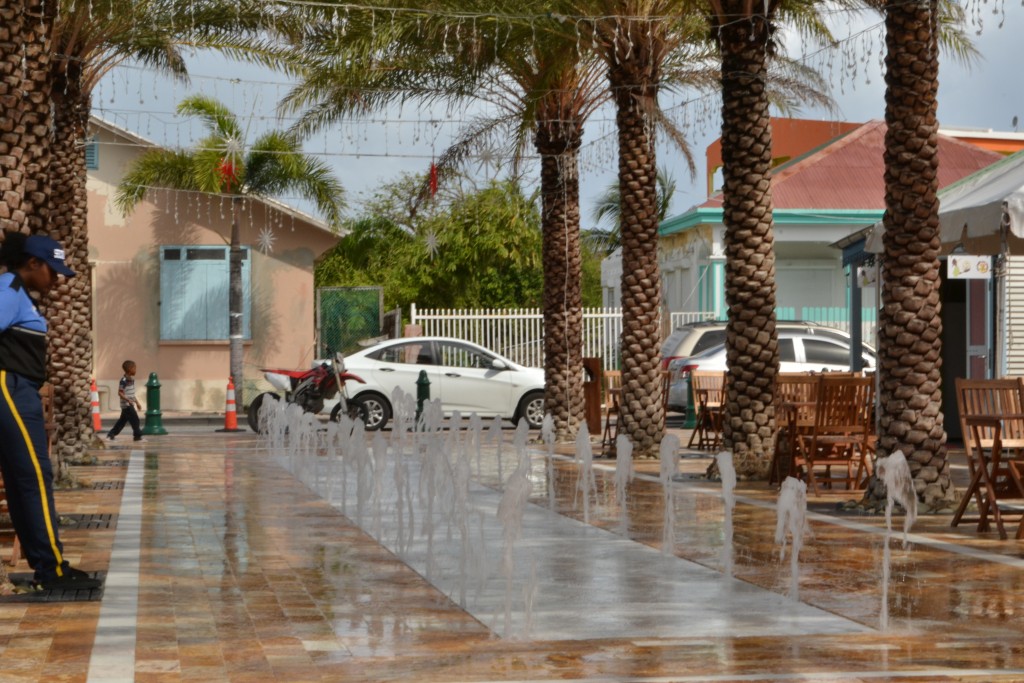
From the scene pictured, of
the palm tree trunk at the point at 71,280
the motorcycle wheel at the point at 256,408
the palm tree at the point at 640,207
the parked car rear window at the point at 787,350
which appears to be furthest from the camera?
the motorcycle wheel at the point at 256,408

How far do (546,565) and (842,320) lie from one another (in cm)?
2778

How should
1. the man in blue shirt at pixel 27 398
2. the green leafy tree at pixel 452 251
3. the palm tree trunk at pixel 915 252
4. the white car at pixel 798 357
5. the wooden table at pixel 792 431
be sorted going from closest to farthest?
1. the man in blue shirt at pixel 27 398
2. the palm tree trunk at pixel 915 252
3. the wooden table at pixel 792 431
4. the white car at pixel 798 357
5. the green leafy tree at pixel 452 251

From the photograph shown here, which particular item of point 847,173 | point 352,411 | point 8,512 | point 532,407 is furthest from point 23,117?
point 847,173

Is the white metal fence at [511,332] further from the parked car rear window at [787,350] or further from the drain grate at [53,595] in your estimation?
the drain grate at [53,595]

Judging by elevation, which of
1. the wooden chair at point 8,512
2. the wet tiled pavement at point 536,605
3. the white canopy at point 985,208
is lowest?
the wet tiled pavement at point 536,605

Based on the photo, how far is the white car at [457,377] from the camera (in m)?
25.9

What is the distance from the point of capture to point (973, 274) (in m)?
18.3

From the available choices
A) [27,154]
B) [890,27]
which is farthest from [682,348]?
[27,154]

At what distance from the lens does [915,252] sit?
12484 mm

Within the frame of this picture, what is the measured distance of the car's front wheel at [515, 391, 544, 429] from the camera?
2628 centimetres

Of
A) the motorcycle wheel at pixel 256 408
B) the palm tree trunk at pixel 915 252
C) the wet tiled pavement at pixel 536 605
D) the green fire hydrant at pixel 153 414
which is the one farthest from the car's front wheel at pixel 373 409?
the palm tree trunk at pixel 915 252

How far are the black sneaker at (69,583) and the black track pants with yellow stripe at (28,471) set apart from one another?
3 cm

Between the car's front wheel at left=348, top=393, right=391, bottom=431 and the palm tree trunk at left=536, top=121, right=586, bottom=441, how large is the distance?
4121 mm

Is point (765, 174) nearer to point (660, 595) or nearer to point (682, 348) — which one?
point (660, 595)
